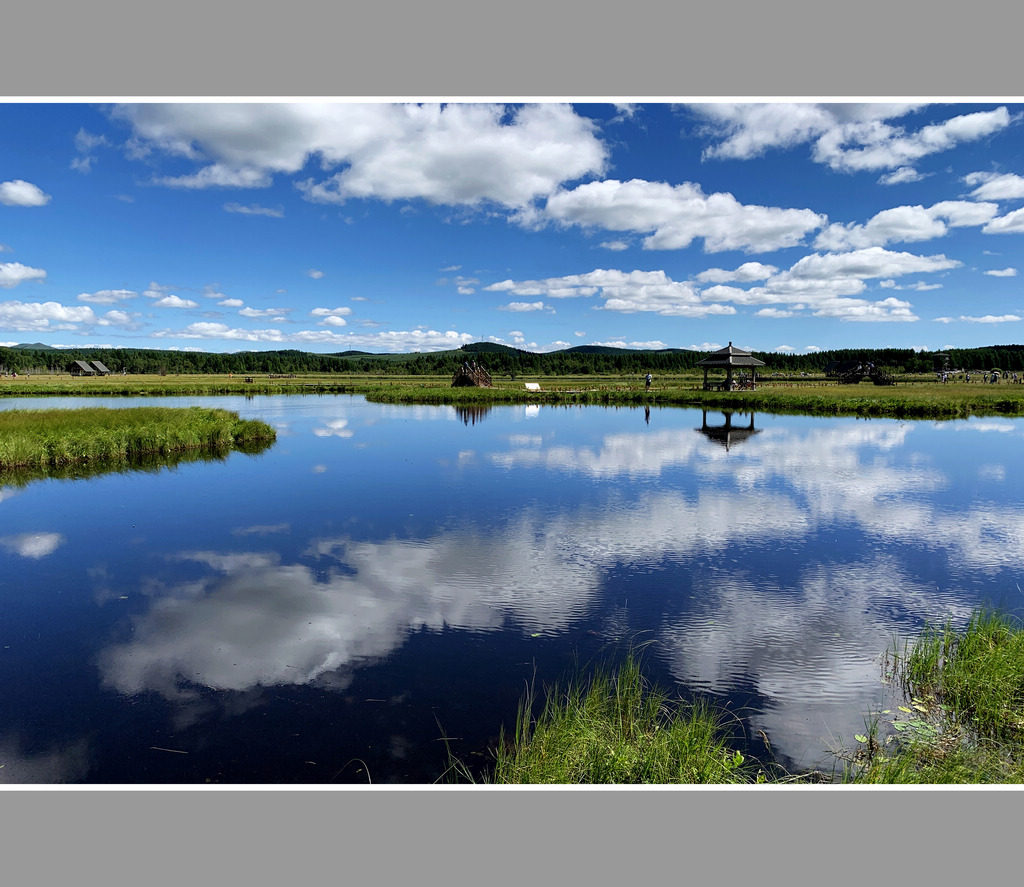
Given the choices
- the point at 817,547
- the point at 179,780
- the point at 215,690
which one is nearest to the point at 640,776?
the point at 179,780

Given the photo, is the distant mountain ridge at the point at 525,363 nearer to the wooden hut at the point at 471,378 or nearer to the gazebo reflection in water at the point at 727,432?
the wooden hut at the point at 471,378

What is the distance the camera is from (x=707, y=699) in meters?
6.79

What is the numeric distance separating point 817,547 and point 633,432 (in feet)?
69.9

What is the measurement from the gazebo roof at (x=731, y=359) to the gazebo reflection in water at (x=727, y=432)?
56.1 feet

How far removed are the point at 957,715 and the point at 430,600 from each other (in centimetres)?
740

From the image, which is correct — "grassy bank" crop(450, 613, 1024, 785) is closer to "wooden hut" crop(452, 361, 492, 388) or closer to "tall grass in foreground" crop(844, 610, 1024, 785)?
"tall grass in foreground" crop(844, 610, 1024, 785)

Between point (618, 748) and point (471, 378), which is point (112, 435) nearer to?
point (618, 748)

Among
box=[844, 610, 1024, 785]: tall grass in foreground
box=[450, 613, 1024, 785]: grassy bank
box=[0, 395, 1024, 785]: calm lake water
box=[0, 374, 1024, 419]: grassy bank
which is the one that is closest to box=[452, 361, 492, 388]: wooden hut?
box=[0, 374, 1024, 419]: grassy bank

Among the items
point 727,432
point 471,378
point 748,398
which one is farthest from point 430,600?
point 471,378

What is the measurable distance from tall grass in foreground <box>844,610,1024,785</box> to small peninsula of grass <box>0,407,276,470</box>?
29.2m

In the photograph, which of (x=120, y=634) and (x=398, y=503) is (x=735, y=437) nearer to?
(x=398, y=503)

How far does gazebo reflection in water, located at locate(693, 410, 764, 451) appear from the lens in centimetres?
3033

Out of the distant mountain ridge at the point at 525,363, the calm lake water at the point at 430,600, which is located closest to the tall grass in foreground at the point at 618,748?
the calm lake water at the point at 430,600

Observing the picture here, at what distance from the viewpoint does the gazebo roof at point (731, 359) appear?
2221 inches
